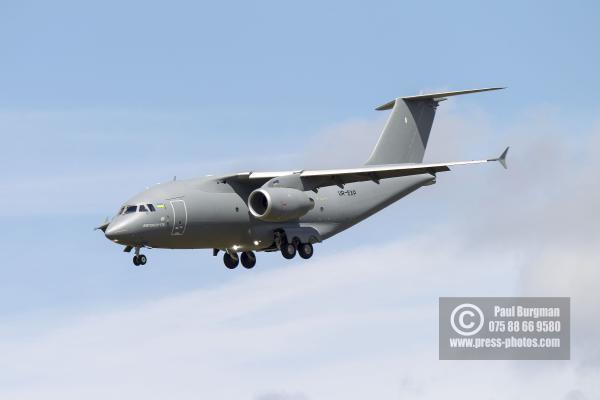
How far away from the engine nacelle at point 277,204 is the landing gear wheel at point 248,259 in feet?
9.09

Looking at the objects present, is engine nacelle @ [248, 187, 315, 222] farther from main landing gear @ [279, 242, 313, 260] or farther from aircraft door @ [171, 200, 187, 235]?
aircraft door @ [171, 200, 187, 235]

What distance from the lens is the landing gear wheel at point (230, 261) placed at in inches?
1494

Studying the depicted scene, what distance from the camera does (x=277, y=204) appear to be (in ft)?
114

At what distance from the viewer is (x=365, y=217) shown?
38.8 m

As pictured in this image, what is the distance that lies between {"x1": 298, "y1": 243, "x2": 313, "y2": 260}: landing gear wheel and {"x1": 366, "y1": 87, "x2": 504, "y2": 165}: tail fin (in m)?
4.16

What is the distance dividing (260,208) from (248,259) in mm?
2949

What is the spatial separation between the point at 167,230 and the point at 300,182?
4.26m

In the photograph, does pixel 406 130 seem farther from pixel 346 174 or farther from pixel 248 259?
pixel 248 259

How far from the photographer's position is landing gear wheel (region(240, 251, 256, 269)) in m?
37.9

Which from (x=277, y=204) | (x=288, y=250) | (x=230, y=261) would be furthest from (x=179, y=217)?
(x=230, y=261)

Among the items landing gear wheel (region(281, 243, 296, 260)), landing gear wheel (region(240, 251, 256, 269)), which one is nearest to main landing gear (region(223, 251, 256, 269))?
landing gear wheel (region(240, 251, 256, 269))

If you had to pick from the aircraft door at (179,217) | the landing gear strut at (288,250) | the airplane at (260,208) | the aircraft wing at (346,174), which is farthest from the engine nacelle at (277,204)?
the aircraft door at (179,217)

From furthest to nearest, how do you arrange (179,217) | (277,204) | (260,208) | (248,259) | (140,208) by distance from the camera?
(248,259), (260,208), (277,204), (179,217), (140,208)

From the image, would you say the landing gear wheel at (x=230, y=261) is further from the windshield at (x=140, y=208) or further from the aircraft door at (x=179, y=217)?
the windshield at (x=140, y=208)
